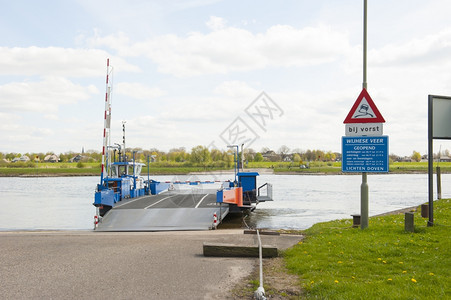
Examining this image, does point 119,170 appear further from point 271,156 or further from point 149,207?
point 271,156

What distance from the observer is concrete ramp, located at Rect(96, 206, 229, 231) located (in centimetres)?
1605

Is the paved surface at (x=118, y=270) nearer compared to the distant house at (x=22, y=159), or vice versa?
the paved surface at (x=118, y=270)

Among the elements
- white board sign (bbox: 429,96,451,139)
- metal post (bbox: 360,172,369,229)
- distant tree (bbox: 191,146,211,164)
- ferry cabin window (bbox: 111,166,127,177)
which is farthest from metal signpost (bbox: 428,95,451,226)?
distant tree (bbox: 191,146,211,164)

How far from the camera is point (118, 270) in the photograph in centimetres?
711

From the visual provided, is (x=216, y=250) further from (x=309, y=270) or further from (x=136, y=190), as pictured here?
(x=136, y=190)

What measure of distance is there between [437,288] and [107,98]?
15679 mm

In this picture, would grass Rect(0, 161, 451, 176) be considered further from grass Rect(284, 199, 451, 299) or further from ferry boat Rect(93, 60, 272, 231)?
grass Rect(284, 199, 451, 299)

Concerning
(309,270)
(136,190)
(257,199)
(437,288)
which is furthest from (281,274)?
(136,190)

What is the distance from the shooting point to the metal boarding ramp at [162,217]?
16.1 m

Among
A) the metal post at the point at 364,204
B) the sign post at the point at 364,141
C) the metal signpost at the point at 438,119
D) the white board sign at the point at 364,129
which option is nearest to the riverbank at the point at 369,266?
the metal post at the point at 364,204

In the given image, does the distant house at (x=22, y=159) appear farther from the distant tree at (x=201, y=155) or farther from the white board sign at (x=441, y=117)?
the white board sign at (x=441, y=117)

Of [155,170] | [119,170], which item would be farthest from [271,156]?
[119,170]

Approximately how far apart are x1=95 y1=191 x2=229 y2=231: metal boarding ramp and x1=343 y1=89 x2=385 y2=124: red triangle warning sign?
25.1 feet

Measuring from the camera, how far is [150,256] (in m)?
8.34
